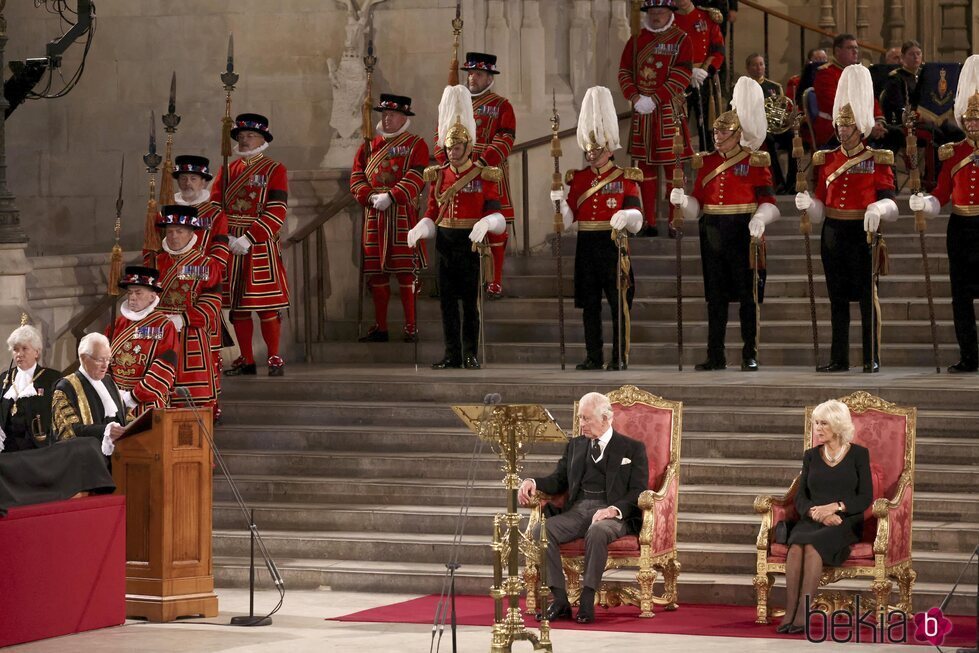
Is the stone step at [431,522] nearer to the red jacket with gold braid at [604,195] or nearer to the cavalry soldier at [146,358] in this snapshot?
the cavalry soldier at [146,358]

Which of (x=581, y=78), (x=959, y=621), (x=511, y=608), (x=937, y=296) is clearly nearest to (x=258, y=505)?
(x=511, y=608)

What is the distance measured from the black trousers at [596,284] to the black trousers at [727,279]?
57 centimetres

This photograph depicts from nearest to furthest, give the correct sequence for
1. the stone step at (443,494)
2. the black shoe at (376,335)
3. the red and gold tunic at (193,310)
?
the stone step at (443,494) < the red and gold tunic at (193,310) < the black shoe at (376,335)

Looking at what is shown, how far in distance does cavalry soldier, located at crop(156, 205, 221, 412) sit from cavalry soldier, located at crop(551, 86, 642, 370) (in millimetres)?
2567

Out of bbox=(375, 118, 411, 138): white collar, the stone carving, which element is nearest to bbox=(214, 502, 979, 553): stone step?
bbox=(375, 118, 411, 138): white collar

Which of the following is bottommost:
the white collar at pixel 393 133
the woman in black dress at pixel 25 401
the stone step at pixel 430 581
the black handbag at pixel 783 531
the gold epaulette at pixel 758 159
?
the stone step at pixel 430 581

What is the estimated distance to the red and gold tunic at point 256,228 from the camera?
13.6m

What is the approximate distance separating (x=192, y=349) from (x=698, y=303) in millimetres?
4128

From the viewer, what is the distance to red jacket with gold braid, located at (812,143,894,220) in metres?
12.7

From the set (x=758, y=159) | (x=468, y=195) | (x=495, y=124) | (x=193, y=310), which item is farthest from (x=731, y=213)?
(x=193, y=310)

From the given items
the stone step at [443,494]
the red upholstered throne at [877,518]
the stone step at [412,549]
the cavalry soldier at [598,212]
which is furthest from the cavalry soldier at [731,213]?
the red upholstered throne at [877,518]

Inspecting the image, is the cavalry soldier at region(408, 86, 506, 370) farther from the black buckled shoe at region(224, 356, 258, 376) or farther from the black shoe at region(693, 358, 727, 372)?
the black shoe at region(693, 358, 727, 372)

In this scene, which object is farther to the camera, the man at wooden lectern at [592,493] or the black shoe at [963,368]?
the black shoe at [963,368]

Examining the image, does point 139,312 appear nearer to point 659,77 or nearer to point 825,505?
point 825,505
